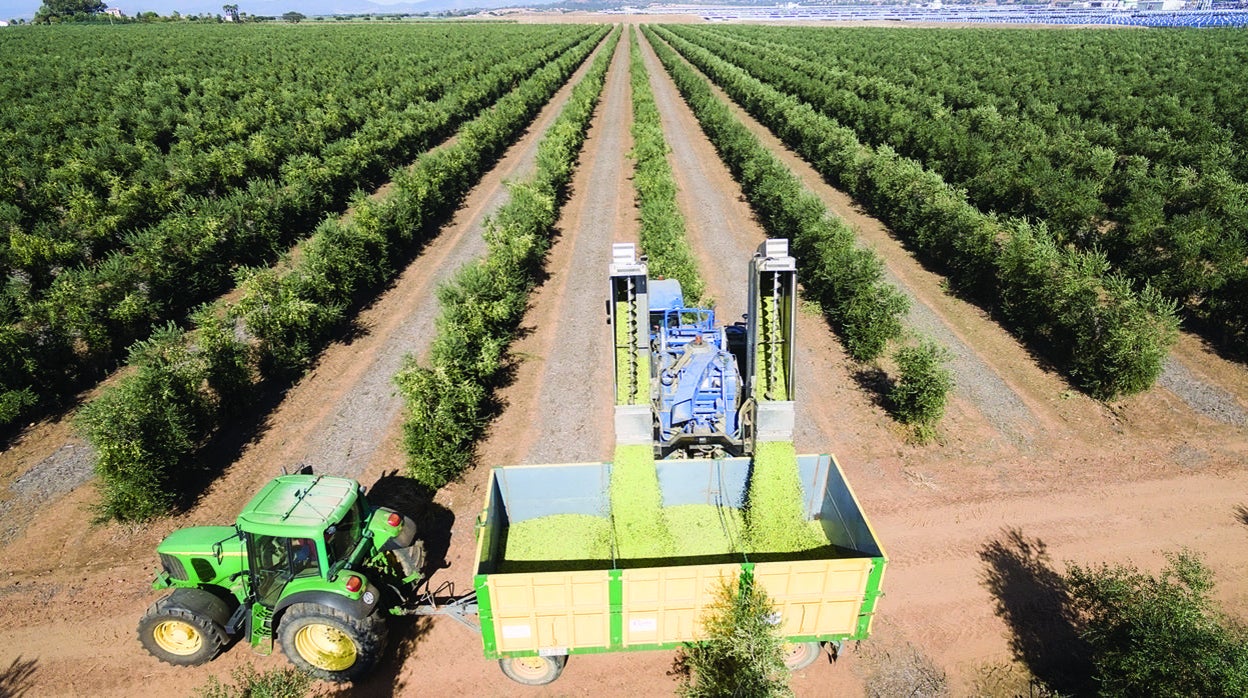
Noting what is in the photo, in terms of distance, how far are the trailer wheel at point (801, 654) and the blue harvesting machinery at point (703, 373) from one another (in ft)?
11.9

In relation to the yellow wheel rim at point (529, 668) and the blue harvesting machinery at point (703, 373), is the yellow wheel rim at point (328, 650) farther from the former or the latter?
the blue harvesting machinery at point (703, 373)

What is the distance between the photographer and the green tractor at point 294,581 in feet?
32.5

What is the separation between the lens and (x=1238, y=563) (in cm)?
1318

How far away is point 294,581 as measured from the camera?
1015cm

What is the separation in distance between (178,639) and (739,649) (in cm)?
949

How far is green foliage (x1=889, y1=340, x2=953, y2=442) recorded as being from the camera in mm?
16719

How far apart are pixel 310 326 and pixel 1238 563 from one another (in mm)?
25279

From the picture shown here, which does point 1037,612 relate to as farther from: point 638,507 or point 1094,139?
point 1094,139

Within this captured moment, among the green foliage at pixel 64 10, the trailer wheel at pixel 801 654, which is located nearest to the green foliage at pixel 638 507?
the trailer wheel at pixel 801 654

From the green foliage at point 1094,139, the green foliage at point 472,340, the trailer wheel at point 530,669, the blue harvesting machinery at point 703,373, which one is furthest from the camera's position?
the green foliage at point 1094,139

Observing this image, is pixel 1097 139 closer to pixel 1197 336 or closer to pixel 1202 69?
pixel 1197 336

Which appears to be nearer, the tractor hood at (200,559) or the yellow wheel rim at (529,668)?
the tractor hood at (200,559)

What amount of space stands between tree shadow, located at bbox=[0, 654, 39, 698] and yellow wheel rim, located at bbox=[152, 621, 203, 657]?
2447 millimetres

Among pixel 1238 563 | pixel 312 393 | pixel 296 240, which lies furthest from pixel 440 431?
pixel 296 240
